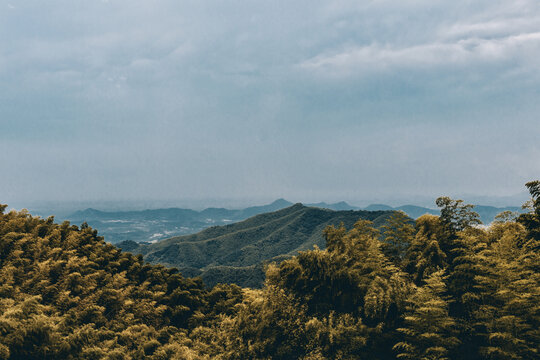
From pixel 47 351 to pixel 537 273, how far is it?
74.0ft

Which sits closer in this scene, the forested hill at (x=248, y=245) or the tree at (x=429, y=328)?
the tree at (x=429, y=328)

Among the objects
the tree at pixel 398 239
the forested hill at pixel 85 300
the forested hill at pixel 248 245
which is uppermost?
the tree at pixel 398 239

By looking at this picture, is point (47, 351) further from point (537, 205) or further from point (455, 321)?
point (537, 205)

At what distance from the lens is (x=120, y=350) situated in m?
17.4

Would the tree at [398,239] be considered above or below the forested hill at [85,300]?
above

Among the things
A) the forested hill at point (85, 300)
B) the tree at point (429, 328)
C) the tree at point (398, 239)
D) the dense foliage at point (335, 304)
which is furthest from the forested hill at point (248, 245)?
the tree at point (429, 328)

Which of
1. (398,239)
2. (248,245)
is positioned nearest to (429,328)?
(398,239)

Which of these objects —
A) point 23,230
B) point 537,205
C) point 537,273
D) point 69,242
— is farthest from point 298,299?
point 23,230

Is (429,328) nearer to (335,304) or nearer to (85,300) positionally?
(335,304)

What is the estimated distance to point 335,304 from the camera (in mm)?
18031

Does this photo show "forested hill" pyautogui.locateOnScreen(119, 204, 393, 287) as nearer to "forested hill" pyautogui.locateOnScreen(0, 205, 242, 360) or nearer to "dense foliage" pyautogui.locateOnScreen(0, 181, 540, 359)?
"forested hill" pyautogui.locateOnScreen(0, 205, 242, 360)

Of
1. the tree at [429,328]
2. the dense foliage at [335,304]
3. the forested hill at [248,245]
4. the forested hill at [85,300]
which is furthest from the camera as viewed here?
the forested hill at [248,245]

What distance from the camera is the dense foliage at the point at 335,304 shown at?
15523 mm

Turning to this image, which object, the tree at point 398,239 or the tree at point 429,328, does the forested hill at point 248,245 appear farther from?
the tree at point 429,328
